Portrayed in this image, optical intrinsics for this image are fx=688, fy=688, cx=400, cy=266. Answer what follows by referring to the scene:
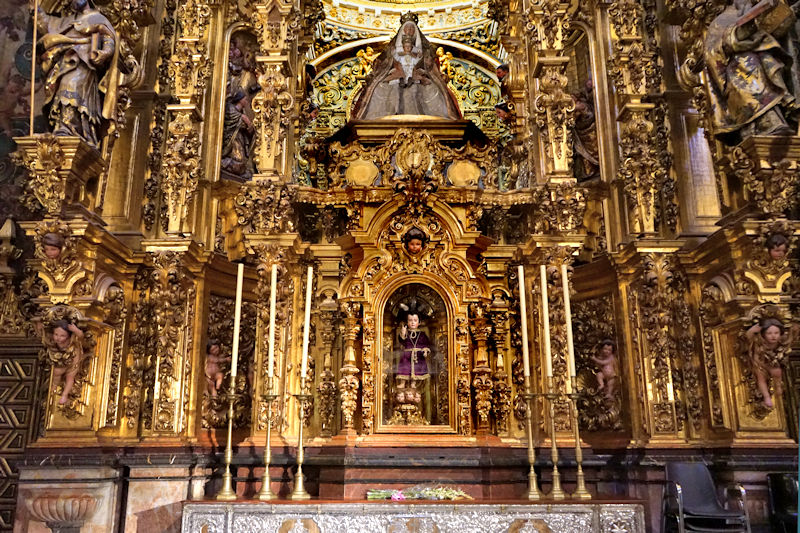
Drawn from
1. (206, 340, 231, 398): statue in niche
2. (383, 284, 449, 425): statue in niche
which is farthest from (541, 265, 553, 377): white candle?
(206, 340, 231, 398): statue in niche

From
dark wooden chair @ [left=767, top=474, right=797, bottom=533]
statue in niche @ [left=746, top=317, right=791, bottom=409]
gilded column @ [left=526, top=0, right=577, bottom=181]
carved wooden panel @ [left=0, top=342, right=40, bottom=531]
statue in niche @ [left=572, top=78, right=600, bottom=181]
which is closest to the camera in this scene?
dark wooden chair @ [left=767, top=474, right=797, bottom=533]

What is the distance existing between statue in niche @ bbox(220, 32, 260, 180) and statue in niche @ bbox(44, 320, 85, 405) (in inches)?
131

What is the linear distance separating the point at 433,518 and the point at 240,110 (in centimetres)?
655

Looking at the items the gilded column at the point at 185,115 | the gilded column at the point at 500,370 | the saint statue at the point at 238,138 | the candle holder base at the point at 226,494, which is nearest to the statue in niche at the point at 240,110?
the saint statue at the point at 238,138

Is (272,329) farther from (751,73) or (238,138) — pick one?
(751,73)

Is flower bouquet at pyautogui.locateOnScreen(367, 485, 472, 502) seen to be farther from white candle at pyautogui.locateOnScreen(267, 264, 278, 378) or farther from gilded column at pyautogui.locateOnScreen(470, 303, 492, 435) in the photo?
white candle at pyautogui.locateOnScreen(267, 264, 278, 378)

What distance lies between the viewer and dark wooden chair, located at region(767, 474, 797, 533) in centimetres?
681

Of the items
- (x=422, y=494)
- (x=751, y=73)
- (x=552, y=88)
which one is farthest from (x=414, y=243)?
(x=751, y=73)

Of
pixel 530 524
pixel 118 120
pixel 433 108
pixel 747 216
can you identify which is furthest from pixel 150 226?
pixel 747 216

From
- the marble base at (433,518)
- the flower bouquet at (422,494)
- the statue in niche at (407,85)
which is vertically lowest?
the marble base at (433,518)

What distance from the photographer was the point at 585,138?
1002 cm

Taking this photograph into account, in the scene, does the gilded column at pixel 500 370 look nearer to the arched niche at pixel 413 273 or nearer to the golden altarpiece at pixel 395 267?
the golden altarpiece at pixel 395 267

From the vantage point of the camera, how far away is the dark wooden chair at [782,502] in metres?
6.81

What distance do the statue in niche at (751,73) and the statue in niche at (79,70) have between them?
277 inches
